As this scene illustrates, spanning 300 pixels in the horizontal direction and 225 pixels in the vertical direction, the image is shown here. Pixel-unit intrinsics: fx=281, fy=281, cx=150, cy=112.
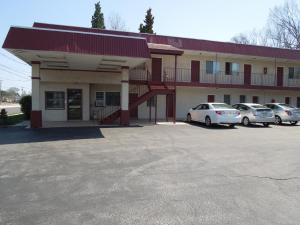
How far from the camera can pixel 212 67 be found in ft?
79.7

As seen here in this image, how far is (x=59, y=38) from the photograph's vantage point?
1330cm

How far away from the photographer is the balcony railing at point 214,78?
71.1ft

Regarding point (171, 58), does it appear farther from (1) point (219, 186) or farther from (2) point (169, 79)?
(1) point (219, 186)

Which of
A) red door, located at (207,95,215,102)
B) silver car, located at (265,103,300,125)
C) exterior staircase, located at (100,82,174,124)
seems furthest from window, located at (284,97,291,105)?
exterior staircase, located at (100,82,174,124)

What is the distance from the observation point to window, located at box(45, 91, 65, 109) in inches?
771

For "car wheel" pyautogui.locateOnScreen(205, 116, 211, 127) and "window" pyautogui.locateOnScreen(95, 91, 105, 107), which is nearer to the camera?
"car wheel" pyautogui.locateOnScreen(205, 116, 211, 127)

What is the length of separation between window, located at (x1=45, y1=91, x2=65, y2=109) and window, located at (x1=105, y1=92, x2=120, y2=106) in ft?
10.6

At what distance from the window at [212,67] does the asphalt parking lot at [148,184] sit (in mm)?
14841

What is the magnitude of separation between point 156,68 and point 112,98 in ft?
14.2

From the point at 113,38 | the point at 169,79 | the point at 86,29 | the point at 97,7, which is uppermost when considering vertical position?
the point at 97,7

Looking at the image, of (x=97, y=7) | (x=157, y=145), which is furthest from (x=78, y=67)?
(x=97, y=7)

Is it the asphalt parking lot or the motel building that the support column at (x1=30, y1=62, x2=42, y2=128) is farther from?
the asphalt parking lot

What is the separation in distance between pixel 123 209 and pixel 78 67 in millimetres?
15431

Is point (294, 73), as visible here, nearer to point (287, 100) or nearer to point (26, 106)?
point (287, 100)
